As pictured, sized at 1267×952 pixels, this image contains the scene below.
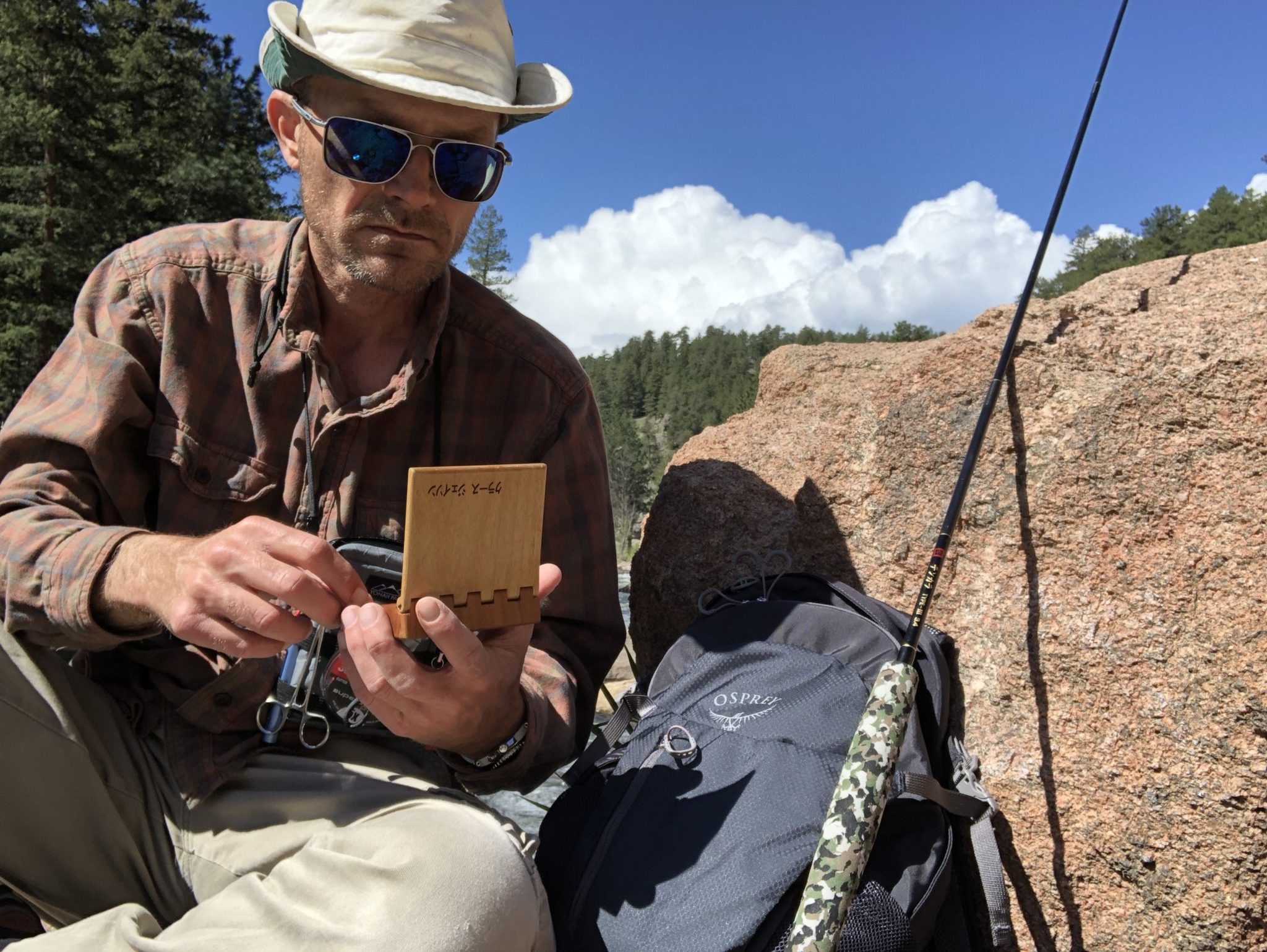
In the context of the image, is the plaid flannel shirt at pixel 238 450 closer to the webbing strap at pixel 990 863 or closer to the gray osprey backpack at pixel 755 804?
the gray osprey backpack at pixel 755 804

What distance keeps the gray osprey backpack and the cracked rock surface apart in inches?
6.7

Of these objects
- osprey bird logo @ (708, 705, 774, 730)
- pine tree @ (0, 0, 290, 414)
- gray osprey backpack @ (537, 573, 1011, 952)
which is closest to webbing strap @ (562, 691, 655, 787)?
gray osprey backpack @ (537, 573, 1011, 952)

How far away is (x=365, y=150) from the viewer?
89.0 inches

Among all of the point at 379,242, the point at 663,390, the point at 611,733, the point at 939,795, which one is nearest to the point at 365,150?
the point at 379,242

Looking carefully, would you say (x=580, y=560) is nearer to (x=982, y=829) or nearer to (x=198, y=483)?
(x=198, y=483)

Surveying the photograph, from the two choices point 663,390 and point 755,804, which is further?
point 663,390

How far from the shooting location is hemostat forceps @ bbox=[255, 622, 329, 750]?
6.98 feet

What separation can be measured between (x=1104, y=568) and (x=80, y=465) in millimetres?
2583

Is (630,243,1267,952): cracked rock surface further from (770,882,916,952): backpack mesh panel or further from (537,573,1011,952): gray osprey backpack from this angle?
(770,882,916,952): backpack mesh panel

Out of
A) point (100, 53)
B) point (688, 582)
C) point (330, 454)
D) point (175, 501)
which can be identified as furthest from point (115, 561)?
point (100, 53)

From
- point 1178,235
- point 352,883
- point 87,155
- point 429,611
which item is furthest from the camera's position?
point 1178,235

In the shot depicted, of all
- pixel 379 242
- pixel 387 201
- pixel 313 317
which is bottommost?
pixel 313 317

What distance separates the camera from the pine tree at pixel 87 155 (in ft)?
73.5

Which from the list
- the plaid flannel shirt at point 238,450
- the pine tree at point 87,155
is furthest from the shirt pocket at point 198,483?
the pine tree at point 87,155
